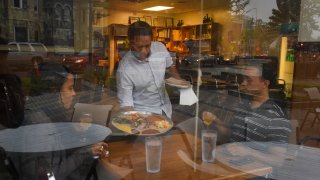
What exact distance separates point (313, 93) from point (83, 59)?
3052mm

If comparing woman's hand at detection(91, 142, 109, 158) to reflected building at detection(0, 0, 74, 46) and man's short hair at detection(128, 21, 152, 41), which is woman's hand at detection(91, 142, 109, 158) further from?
reflected building at detection(0, 0, 74, 46)

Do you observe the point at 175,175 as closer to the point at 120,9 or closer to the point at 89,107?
the point at 89,107

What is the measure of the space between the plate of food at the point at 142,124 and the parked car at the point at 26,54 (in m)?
1.77

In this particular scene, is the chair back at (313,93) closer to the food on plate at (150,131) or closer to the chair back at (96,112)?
the chair back at (96,112)

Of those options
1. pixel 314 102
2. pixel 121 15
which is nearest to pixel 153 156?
pixel 314 102

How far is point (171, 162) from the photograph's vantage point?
1403 millimetres

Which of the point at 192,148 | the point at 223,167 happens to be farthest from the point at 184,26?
the point at 223,167

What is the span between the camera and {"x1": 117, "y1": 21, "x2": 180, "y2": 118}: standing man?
6.92 ft

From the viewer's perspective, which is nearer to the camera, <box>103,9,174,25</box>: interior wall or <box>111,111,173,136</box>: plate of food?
<box>111,111,173,136</box>: plate of food

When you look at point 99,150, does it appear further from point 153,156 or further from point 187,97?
point 187,97

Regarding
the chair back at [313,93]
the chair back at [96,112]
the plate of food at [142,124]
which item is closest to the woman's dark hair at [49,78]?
the chair back at [96,112]

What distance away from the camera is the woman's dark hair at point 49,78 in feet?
11.4

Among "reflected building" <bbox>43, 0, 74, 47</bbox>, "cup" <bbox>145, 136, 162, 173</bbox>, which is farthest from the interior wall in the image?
"cup" <bbox>145, 136, 162, 173</bbox>

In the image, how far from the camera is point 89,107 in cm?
231
